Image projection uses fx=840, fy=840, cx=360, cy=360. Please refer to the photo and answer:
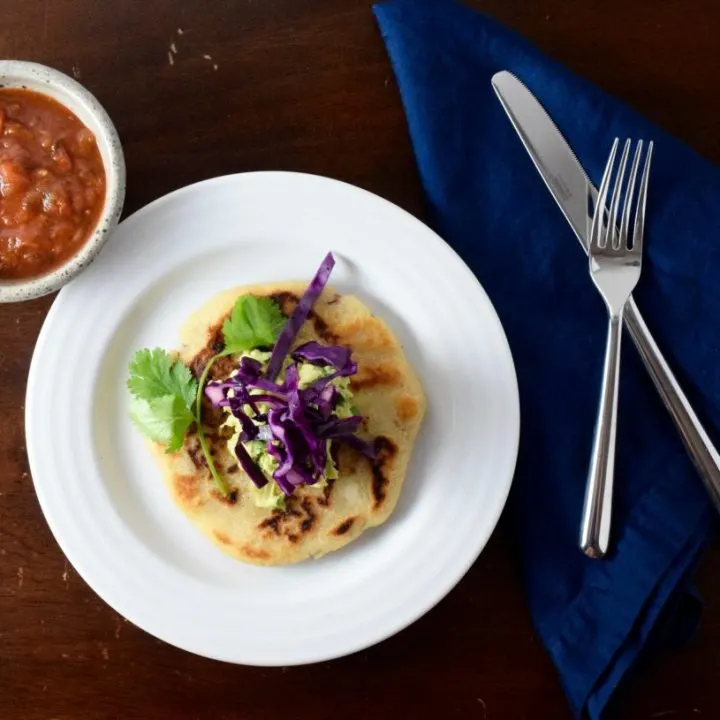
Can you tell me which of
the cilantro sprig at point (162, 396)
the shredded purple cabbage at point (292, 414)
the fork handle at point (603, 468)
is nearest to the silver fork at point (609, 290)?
the fork handle at point (603, 468)

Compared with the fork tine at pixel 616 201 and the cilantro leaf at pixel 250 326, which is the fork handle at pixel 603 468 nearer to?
the fork tine at pixel 616 201

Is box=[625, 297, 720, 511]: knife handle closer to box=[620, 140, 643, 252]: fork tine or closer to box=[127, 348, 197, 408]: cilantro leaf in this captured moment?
box=[620, 140, 643, 252]: fork tine

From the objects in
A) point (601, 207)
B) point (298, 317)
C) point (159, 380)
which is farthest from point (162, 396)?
point (601, 207)

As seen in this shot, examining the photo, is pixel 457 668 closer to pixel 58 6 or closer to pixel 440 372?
pixel 440 372

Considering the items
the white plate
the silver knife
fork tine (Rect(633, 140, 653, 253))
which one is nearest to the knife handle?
the silver knife

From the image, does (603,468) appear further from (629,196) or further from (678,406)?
(629,196)

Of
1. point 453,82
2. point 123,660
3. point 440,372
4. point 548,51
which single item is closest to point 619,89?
point 548,51

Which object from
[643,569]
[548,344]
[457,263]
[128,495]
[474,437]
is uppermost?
[457,263]
